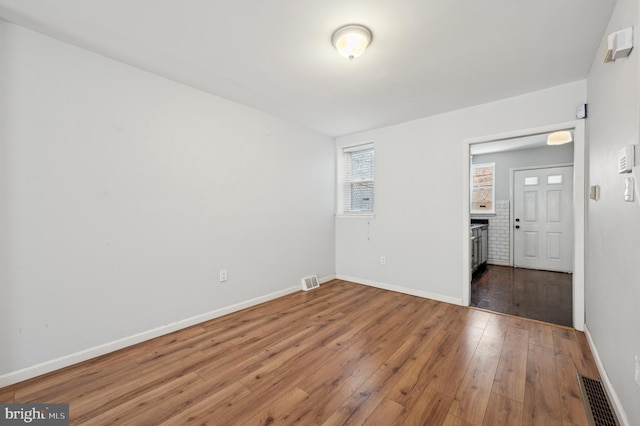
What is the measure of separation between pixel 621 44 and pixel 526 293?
11.5 feet

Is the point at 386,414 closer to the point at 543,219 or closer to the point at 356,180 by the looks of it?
the point at 356,180

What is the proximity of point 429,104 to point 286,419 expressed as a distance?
3432mm

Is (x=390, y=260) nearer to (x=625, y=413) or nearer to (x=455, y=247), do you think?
(x=455, y=247)

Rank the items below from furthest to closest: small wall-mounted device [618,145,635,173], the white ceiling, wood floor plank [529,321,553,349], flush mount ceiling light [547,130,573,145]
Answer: flush mount ceiling light [547,130,573,145]
wood floor plank [529,321,553,349]
the white ceiling
small wall-mounted device [618,145,635,173]

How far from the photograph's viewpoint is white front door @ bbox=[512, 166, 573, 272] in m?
5.07

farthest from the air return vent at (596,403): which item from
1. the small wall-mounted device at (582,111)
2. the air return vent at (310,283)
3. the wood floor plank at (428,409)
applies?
the air return vent at (310,283)

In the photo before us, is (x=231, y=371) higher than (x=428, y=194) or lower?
lower

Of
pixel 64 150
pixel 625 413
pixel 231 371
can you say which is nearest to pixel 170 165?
pixel 64 150

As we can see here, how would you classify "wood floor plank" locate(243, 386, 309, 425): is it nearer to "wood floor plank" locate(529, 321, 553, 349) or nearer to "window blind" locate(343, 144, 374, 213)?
"wood floor plank" locate(529, 321, 553, 349)

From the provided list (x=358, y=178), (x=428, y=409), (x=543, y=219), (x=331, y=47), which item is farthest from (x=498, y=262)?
(x=331, y=47)

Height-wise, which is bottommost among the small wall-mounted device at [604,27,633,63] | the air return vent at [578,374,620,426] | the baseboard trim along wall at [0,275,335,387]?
the air return vent at [578,374,620,426]

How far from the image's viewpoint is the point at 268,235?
140 inches

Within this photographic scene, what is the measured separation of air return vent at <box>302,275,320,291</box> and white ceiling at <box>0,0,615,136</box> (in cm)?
262

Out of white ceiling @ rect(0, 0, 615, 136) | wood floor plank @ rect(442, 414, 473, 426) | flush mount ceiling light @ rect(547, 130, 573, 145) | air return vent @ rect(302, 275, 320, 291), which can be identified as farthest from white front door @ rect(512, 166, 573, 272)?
wood floor plank @ rect(442, 414, 473, 426)
